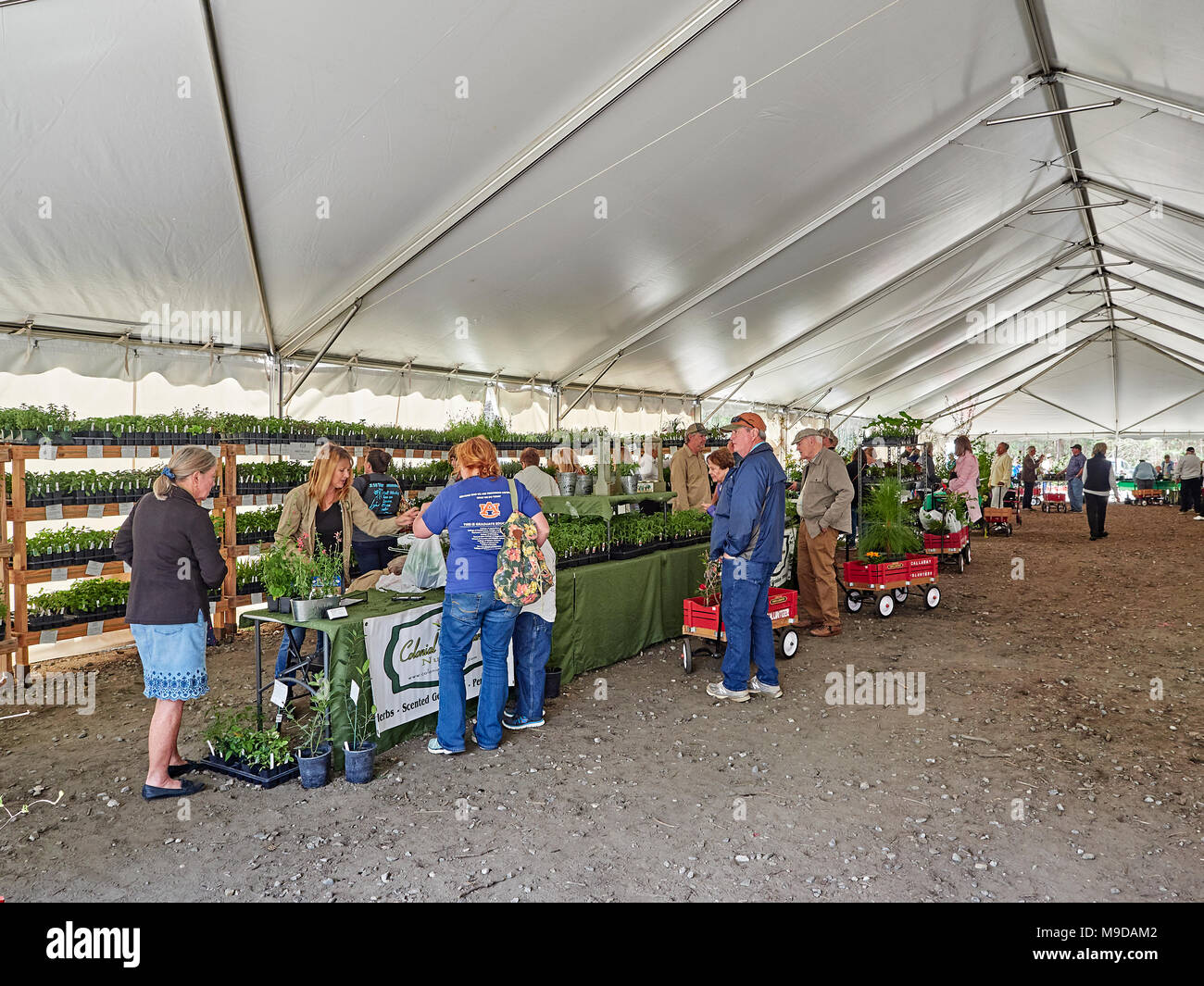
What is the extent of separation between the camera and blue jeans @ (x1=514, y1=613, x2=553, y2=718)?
15.1 feet

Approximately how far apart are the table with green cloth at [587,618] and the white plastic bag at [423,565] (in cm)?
11

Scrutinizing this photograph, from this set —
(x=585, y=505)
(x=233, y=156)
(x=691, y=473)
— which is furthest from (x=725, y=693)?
(x=233, y=156)

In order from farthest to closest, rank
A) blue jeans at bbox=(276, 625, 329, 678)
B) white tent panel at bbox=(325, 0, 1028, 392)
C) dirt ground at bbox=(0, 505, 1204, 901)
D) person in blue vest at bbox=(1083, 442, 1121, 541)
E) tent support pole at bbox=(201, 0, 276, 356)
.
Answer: person in blue vest at bbox=(1083, 442, 1121, 541) < white tent panel at bbox=(325, 0, 1028, 392) < blue jeans at bbox=(276, 625, 329, 678) < tent support pole at bbox=(201, 0, 276, 356) < dirt ground at bbox=(0, 505, 1204, 901)

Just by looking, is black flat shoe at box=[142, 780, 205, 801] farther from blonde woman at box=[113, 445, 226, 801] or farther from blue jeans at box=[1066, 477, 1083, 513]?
blue jeans at box=[1066, 477, 1083, 513]

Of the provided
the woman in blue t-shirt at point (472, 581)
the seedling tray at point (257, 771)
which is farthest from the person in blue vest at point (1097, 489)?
the seedling tray at point (257, 771)

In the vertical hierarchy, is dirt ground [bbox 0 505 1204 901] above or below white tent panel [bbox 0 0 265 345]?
below

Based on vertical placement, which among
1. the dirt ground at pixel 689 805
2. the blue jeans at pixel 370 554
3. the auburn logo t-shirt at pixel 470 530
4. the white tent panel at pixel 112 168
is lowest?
the dirt ground at pixel 689 805

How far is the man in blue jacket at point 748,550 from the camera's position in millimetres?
4969

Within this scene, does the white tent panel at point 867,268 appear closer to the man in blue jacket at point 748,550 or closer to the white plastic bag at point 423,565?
the man in blue jacket at point 748,550

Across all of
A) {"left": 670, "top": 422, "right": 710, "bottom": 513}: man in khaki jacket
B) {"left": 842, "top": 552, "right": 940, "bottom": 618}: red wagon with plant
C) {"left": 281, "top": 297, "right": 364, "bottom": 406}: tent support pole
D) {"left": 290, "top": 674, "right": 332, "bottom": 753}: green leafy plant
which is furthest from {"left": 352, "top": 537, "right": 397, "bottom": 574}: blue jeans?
{"left": 842, "top": 552, "right": 940, "bottom": 618}: red wagon with plant

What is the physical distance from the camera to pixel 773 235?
9172 millimetres

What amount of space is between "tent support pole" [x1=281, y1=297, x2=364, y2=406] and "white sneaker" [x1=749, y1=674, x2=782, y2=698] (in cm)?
528

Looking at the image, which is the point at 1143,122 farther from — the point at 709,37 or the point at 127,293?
the point at 127,293
